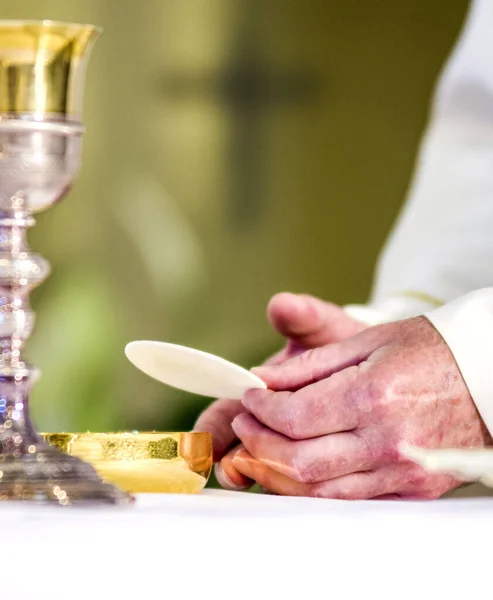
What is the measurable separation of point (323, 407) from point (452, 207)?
52 cm

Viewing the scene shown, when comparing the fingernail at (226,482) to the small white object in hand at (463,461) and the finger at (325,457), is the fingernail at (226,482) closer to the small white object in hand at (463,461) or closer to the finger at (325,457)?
the finger at (325,457)

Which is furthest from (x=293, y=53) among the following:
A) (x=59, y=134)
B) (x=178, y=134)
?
(x=59, y=134)

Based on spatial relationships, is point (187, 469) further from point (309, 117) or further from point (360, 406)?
point (309, 117)

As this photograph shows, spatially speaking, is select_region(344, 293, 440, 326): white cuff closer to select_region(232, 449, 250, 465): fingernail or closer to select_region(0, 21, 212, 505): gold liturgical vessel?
select_region(232, 449, 250, 465): fingernail

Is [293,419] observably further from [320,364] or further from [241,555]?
[241,555]

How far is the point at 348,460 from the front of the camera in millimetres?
610

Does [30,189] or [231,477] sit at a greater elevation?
[30,189]

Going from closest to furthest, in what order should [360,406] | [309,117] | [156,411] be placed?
[360,406]
[156,411]
[309,117]

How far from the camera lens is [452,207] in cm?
109

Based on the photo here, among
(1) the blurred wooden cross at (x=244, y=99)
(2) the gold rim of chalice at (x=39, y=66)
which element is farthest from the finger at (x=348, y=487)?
(1) the blurred wooden cross at (x=244, y=99)

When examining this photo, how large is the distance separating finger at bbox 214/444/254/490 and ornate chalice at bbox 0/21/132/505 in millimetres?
149

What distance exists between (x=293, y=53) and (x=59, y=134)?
2507 mm

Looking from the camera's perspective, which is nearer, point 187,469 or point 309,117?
point 187,469

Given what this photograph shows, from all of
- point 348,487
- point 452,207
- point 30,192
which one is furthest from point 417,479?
point 452,207
